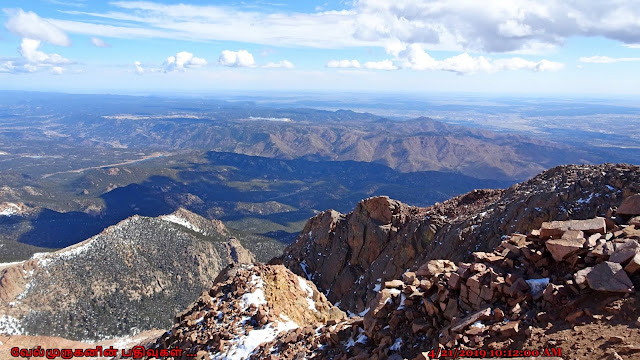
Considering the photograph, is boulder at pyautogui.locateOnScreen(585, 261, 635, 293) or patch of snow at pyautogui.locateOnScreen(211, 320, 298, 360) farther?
patch of snow at pyautogui.locateOnScreen(211, 320, 298, 360)

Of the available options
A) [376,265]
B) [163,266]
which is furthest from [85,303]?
[376,265]

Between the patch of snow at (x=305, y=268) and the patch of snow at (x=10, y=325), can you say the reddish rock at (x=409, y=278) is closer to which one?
the patch of snow at (x=305, y=268)

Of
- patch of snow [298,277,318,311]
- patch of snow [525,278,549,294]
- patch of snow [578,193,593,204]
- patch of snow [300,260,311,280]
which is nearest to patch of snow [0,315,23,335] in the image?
patch of snow [300,260,311,280]

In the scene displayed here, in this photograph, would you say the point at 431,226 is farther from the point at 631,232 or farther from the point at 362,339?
the point at 631,232

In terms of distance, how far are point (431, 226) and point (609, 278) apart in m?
36.5

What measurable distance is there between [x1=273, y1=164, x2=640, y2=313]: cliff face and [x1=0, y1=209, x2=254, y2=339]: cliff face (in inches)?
1921

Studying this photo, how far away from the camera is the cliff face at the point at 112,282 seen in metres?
97.1

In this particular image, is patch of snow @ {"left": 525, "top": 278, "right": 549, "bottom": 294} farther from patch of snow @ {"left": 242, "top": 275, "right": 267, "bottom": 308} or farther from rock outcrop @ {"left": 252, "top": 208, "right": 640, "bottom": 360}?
patch of snow @ {"left": 242, "top": 275, "right": 267, "bottom": 308}

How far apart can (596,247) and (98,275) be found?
123 meters

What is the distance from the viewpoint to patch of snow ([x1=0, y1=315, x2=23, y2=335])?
90.9m

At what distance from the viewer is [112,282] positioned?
363ft

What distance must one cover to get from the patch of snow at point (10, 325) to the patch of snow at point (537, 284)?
366 ft

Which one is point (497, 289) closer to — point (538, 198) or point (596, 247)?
point (596, 247)

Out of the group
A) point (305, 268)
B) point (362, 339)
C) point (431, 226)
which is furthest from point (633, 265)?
point (305, 268)
